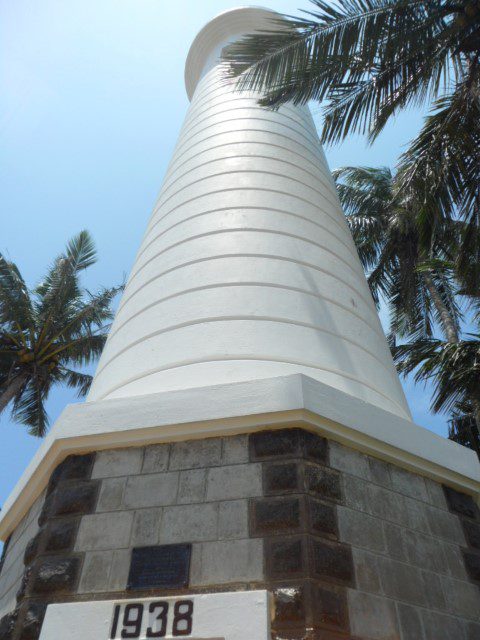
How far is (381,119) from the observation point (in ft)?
23.0

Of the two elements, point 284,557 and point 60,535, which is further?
point 60,535

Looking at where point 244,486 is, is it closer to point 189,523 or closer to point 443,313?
point 189,523

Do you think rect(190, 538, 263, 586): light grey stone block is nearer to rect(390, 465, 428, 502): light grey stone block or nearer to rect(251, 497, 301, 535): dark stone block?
rect(251, 497, 301, 535): dark stone block

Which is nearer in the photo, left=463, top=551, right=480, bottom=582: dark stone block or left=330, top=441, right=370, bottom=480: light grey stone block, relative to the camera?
left=330, top=441, right=370, bottom=480: light grey stone block

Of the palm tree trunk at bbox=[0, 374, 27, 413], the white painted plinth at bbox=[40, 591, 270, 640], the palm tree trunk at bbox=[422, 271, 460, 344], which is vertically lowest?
the white painted plinth at bbox=[40, 591, 270, 640]

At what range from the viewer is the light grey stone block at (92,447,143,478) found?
12.1 ft

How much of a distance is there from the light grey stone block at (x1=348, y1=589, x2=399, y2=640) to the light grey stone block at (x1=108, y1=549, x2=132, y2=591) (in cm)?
124

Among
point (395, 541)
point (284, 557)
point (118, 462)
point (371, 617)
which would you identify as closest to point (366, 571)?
point (371, 617)

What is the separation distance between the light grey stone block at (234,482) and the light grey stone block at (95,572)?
0.69 m

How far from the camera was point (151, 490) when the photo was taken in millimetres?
3537

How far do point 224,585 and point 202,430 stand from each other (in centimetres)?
96

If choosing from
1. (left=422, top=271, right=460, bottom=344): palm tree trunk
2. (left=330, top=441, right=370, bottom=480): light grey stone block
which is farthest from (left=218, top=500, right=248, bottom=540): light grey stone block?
(left=422, top=271, right=460, bottom=344): palm tree trunk

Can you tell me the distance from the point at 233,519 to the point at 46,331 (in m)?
13.1

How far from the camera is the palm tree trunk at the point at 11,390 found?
14023mm
